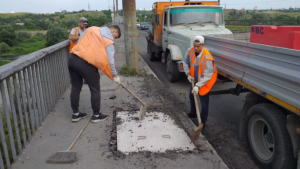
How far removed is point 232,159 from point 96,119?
2405 millimetres

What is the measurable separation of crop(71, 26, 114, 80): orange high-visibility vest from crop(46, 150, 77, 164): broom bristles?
4.91 ft

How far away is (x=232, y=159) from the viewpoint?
3.79 m

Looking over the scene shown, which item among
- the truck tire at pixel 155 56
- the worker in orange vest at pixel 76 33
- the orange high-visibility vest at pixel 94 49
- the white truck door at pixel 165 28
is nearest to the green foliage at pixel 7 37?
the truck tire at pixel 155 56

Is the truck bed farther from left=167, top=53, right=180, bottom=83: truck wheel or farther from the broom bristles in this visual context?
left=167, top=53, right=180, bottom=83: truck wheel

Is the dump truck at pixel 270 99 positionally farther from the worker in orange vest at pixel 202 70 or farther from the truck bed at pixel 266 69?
the worker in orange vest at pixel 202 70

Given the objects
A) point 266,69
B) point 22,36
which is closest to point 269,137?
point 266,69

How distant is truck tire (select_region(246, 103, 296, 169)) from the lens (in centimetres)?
292

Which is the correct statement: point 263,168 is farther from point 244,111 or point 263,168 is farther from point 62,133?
point 62,133

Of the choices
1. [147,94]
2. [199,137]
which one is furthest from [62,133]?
[147,94]

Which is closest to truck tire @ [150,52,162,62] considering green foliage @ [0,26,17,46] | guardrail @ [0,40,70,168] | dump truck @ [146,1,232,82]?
dump truck @ [146,1,232,82]

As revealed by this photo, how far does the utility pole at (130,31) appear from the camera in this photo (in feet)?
26.3

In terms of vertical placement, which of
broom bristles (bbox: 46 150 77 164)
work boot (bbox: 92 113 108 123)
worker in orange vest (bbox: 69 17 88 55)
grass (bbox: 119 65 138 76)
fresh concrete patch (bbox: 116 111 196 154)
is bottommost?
fresh concrete patch (bbox: 116 111 196 154)

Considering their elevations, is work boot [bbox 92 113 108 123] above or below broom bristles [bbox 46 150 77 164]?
above

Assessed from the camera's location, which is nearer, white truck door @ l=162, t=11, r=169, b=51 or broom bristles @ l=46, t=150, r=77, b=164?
broom bristles @ l=46, t=150, r=77, b=164
